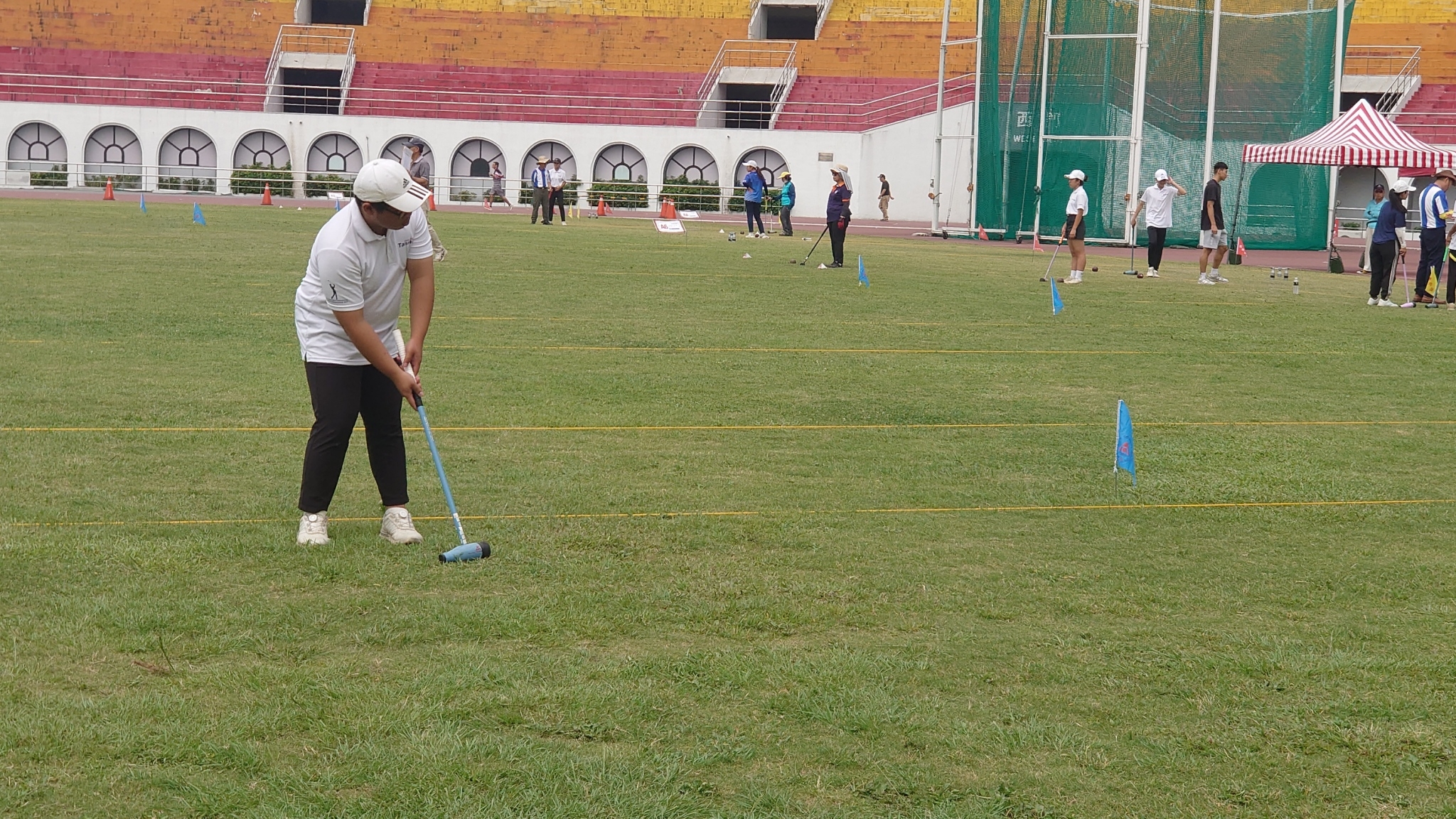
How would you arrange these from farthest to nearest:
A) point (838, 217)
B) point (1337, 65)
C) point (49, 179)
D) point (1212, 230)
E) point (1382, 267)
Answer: point (49, 179) → point (1337, 65) → point (838, 217) → point (1212, 230) → point (1382, 267)

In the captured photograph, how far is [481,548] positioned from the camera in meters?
6.53

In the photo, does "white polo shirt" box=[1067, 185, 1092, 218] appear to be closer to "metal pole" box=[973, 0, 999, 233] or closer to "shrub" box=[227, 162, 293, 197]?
"metal pole" box=[973, 0, 999, 233]

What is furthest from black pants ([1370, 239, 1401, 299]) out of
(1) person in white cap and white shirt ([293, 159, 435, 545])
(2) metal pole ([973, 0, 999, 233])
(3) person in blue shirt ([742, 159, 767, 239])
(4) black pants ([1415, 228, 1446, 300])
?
(3) person in blue shirt ([742, 159, 767, 239])

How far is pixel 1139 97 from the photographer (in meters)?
34.1

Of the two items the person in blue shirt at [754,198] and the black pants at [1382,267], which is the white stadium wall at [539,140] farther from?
the black pants at [1382,267]

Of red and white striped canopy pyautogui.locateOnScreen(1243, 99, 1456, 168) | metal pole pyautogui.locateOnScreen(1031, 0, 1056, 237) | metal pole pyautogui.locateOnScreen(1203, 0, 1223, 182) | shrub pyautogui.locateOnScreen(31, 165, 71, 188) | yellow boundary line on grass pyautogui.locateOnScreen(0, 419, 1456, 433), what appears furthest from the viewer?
shrub pyautogui.locateOnScreen(31, 165, 71, 188)

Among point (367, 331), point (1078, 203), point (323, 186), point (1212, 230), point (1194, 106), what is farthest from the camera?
point (323, 186)

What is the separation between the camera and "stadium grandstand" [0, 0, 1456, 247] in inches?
2157

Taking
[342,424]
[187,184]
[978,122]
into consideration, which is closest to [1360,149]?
[978,122]

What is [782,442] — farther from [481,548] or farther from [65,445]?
[65,445]

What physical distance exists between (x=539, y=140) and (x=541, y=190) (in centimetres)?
1829

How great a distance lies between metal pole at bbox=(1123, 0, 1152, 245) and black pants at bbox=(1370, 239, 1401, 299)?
11974mm

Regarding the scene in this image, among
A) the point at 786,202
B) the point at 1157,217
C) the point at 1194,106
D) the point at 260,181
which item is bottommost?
the point at 1157,217

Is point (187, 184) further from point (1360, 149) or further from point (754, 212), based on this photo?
point (1360, 149)
